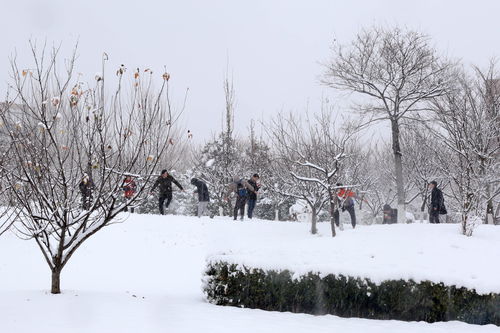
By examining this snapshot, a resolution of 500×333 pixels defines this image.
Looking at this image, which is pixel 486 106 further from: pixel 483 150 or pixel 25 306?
pixel 25 306

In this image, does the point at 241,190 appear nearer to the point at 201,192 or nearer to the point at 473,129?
the point at 201,192

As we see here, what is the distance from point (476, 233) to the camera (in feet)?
40.9

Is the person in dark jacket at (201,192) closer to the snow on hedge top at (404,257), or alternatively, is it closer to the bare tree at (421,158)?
the snow on hedge top at (404,257)

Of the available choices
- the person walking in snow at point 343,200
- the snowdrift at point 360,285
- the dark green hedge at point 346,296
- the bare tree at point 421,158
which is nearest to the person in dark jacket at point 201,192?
the person walking in snow at point 343,200

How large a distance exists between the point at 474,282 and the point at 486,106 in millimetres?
13705

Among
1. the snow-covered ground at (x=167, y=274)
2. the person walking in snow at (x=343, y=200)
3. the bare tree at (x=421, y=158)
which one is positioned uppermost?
the bare tree at (x=421, y=158)

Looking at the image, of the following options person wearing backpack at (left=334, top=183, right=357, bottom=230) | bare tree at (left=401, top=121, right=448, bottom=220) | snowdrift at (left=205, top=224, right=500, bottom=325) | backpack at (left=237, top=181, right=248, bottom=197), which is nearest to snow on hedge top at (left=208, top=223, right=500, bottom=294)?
snowdrift at (left=205, top=224, right=500, bottom=325)

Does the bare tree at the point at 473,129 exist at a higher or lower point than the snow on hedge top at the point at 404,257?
higher

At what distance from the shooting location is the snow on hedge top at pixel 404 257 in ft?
22.5

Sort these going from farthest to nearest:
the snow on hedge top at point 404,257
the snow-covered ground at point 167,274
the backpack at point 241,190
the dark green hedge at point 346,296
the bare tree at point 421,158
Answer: the bare tree at point 421,158
the backpack at point 241,190
the snow on hedge top at point 404,257
the dark green hedge at point 346,296
the snow-covered ground at point 167,274

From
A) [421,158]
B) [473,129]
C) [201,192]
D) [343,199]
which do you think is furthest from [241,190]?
[421,158]

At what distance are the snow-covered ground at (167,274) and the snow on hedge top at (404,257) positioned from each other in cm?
5

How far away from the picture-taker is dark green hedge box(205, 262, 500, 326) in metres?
6.59

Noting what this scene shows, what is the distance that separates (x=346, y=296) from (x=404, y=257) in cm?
250
